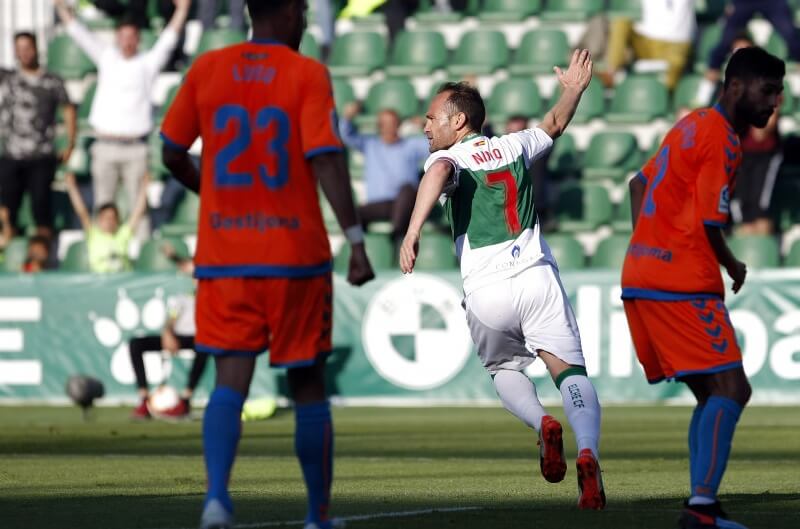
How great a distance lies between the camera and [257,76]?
5855 millimetres

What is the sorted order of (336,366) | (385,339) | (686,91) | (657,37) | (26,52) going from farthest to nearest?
1. (657,37)
2. (686,91)
3. (26,52)
4. (336,366)
5. (385,339)

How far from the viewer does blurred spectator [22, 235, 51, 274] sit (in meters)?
17.6

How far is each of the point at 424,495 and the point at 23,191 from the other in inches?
465

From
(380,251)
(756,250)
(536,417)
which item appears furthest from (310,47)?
(536,417)

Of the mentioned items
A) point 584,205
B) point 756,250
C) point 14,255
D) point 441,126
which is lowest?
point 14,255

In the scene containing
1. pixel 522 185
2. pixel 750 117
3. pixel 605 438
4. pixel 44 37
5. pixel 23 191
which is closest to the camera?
pixel 750 117

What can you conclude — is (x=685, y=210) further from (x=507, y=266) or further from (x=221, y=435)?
(x=221, y=435)

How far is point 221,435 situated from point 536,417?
2.30 m

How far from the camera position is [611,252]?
17.1 m

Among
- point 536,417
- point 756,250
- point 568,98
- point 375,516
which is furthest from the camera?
point 756,250

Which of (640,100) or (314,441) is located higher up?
(314,441)

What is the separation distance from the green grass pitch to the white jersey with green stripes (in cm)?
111

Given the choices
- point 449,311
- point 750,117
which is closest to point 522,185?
point 750,117

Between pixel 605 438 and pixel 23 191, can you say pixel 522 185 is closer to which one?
pixel 605 438
